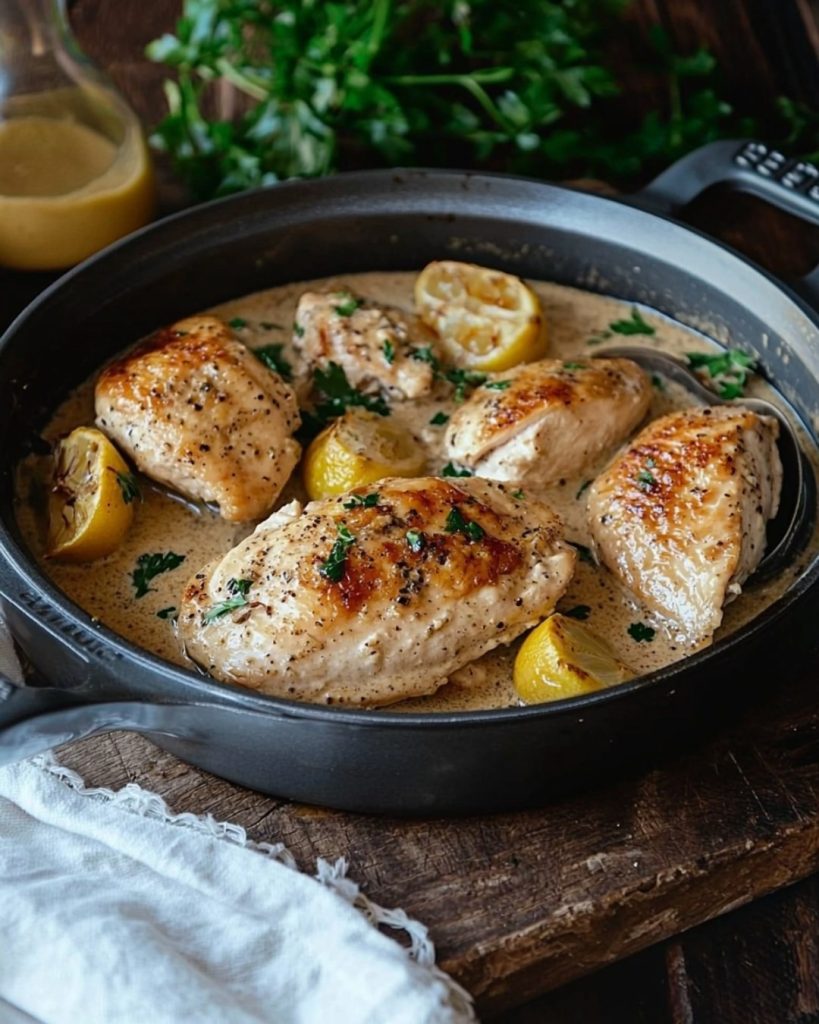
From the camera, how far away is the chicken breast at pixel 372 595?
2365mm

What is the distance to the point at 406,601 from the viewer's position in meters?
2.39

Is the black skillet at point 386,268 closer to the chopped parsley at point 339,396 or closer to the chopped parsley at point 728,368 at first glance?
the chopped parsley at point 728,368

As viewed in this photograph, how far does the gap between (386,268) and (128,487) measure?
3.51 ft

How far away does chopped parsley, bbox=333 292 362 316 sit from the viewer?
10.3 feet

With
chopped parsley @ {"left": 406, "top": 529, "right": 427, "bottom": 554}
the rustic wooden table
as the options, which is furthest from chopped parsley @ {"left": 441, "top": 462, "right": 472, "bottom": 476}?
the rustic wooden table

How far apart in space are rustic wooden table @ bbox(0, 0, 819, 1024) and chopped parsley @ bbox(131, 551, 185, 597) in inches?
12.2

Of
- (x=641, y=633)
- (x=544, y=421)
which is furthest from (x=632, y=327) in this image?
(x=641, y=633)

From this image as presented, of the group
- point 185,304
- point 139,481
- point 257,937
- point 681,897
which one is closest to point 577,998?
point 681,897

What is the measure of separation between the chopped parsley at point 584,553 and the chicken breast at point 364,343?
543 millimetres

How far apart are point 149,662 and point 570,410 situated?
3.70ft

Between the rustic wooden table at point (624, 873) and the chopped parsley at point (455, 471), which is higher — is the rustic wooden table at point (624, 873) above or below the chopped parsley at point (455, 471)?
below

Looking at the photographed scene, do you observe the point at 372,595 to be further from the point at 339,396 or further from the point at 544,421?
the point at 339,396

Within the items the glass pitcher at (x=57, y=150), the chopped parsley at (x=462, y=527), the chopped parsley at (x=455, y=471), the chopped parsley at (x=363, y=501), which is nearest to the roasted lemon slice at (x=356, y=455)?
the chopped parsley at (x=455, y=471)

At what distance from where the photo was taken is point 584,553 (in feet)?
9.07
